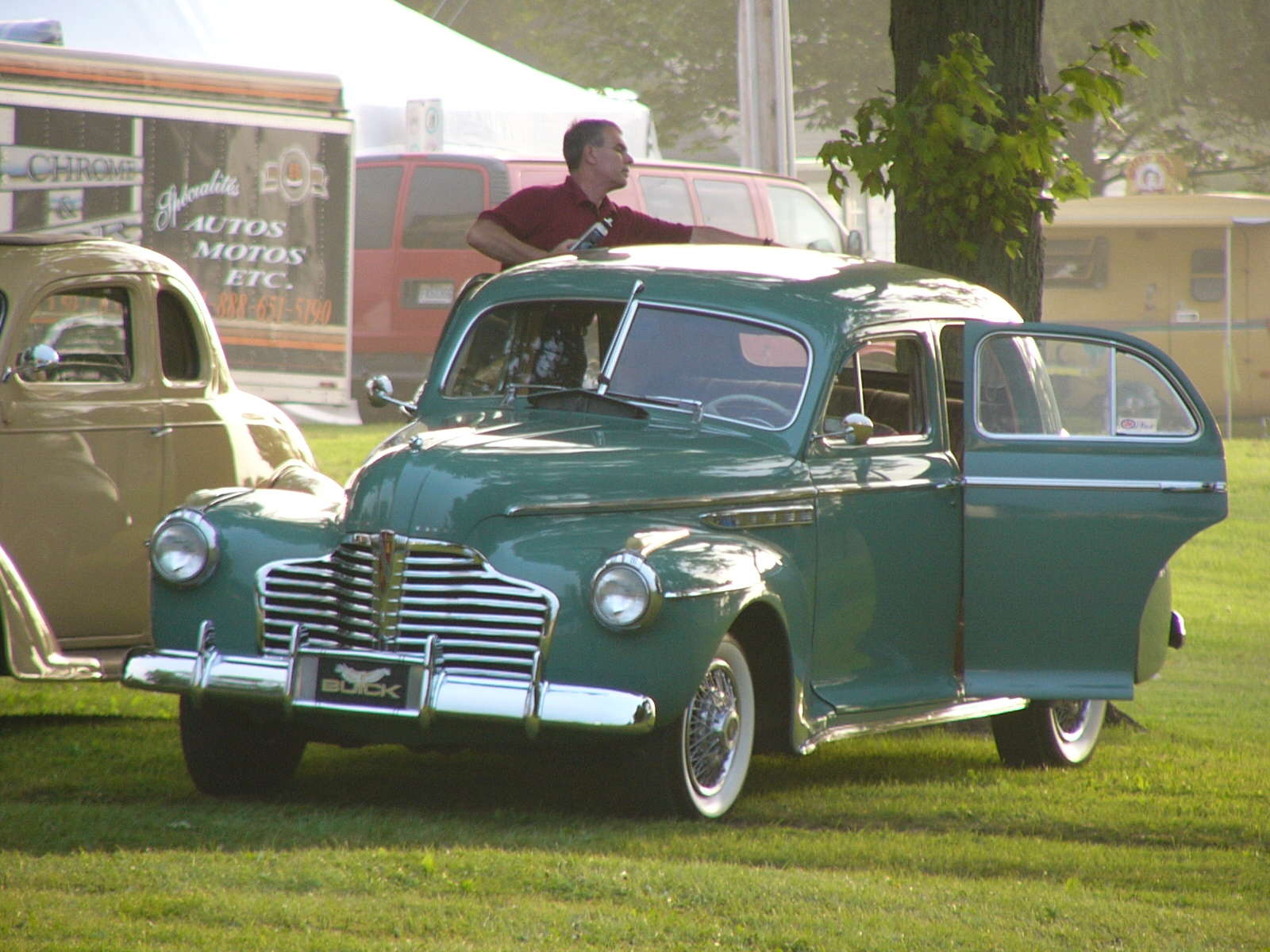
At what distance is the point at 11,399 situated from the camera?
24.9ft

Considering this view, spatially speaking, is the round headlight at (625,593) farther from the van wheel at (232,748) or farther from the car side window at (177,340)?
the car side window at (177,340)

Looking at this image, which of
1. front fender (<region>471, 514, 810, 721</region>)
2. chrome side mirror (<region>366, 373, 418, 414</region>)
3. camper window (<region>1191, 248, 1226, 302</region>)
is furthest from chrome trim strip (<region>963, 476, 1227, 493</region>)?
camper window (<region>1191, 248, 1226, 302</region>)

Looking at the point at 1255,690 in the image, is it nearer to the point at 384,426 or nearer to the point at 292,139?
the point at 292,139

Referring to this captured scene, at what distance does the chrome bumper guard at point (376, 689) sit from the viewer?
5.69 meters

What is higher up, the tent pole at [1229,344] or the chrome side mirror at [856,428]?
the chrome side mirror at [856,428]

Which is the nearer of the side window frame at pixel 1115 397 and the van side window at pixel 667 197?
the side window frame at pixel 1115 397

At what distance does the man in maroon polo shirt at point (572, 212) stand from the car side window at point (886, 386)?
3.33 ft

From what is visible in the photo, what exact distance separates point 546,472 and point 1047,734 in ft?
9.03

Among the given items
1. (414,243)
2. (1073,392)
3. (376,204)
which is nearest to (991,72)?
(1073,392)

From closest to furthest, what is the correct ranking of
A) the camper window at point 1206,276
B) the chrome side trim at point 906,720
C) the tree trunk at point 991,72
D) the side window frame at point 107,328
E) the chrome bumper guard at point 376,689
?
the chrome bumper guard at point 376,689, the chrome side trim at point 906,720, the side window frame at point 107,328, the tree trunk at point 991,72, the camper window at point 1206,276

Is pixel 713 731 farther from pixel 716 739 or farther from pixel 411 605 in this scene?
pixel 411 605

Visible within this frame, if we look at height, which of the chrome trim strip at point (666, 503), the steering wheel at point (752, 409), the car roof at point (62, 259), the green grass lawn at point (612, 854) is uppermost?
the car roof at point (62, 259)

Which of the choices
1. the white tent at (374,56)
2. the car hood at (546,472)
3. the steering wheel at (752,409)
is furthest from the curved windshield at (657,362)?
the white tent at (374,56)

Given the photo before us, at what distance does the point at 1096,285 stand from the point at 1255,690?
16.8 metres
